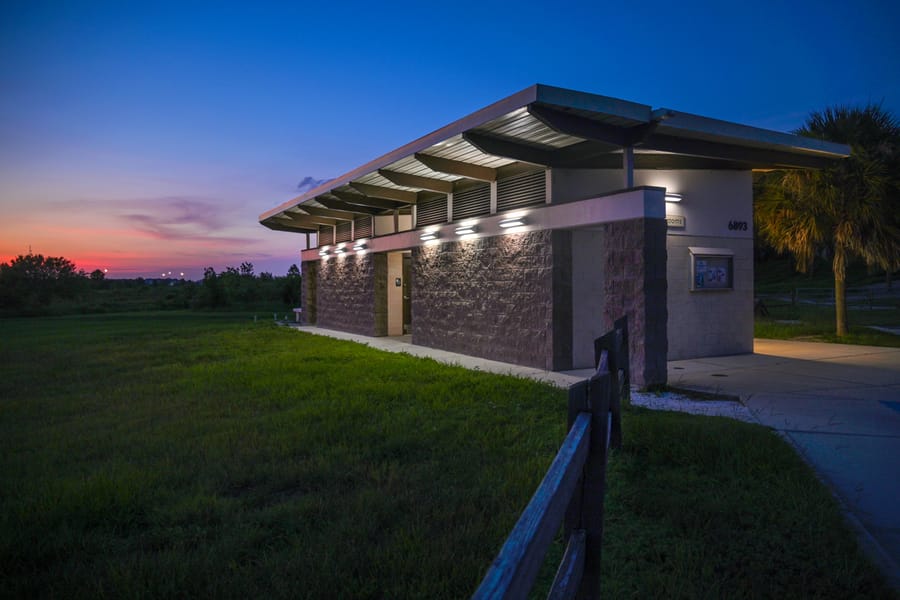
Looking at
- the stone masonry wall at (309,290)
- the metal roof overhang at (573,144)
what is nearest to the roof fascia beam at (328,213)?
the stone masonry wall at (309,290)

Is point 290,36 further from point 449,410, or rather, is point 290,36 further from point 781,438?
point 781,438

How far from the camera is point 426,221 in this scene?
1441cm

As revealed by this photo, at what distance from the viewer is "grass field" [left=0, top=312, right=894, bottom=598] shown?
278cm

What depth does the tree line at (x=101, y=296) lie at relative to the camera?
41312 millimetres

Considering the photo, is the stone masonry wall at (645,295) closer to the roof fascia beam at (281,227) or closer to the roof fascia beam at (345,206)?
the roof fascia beam at (345,206)

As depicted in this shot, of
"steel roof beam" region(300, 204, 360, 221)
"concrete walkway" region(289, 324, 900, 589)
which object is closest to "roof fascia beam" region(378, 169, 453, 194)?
"concrete walkway" region(289, 324, 900, 589)

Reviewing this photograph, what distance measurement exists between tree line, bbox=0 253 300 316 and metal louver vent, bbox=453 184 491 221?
30.3m

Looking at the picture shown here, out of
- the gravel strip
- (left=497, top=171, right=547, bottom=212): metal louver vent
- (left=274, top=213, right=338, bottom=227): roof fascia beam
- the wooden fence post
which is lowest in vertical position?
the gravel strip

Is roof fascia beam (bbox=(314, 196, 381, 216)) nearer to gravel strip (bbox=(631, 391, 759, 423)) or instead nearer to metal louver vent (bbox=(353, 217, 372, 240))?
metal louver vent (bbox=(353, 217, 372, 240))

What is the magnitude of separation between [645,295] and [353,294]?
11.9 m

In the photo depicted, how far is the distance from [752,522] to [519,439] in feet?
7.43

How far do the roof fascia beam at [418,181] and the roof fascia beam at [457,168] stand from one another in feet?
5.22

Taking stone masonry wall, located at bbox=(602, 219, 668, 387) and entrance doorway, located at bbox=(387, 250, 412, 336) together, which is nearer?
stone masonry wall, located at bbox=(602, 219, 668, 387)

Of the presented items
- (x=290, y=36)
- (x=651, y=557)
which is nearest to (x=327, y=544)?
(x=651, y=557)
